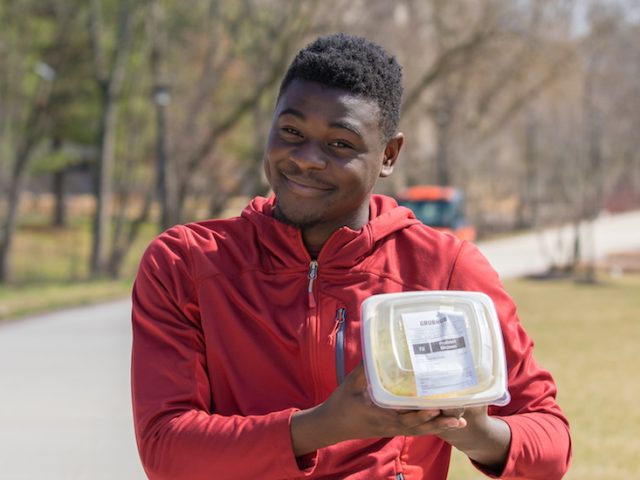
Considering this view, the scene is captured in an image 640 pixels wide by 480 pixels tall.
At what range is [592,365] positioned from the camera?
36.8 feet

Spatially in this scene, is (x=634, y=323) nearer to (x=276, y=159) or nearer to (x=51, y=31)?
(x=276, y=159)

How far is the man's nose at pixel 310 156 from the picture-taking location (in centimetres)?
211

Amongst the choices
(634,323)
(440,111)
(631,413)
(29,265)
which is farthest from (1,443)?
(440,111)

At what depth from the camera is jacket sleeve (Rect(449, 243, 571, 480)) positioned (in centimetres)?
205

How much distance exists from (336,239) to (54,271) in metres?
31.9

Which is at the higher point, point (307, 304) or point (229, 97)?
point (307, 304)

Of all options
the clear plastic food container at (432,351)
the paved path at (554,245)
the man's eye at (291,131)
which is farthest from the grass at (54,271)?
the clear plastic food container at (432,351)

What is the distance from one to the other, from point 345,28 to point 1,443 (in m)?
20.8

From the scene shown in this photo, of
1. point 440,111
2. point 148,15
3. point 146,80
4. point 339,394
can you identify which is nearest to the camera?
point 339,394

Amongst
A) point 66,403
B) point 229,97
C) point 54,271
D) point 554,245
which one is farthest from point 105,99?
point 66,403

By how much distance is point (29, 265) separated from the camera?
115 ft

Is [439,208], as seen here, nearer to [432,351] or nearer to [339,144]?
[339,144]

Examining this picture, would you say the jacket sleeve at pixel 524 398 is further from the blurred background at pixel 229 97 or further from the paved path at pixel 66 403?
the blurred background at pixel 229 97

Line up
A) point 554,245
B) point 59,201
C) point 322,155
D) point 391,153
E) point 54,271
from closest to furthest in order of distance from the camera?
1. point 322,155
2. point 391,153
3. point 54,271
4. point 554,245
5. point 59,201
